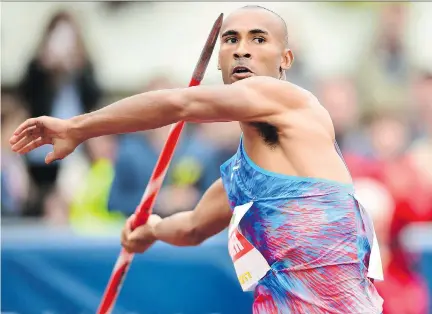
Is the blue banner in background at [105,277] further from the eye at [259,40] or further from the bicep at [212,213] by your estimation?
the eye at [259,40]

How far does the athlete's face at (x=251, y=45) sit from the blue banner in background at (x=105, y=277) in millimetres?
3034

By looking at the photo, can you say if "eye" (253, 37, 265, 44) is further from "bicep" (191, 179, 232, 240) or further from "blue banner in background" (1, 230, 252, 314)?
"blue banner in background" (1, 230, 252, 314)

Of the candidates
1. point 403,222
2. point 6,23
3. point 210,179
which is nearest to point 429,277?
point 403,222

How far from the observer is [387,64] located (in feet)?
36.1

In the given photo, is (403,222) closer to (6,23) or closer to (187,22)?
(187,22)

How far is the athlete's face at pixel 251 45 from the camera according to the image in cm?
492

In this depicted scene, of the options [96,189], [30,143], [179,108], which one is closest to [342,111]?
[96,189]

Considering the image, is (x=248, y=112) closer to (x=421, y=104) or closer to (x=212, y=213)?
(x=212, y=213)

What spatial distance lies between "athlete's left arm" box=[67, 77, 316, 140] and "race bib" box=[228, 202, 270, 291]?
484 millimetres

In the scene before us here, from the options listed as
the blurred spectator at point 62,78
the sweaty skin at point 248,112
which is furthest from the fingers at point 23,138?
the blurred spectator at point 62,78

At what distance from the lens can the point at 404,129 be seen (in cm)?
1059

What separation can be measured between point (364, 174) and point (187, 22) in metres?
4.12

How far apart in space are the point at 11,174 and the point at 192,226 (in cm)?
448

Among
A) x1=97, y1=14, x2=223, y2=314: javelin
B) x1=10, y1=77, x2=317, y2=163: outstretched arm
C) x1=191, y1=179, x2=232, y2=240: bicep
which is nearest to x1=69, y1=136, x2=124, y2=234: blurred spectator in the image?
x1=97, y1=14, x2=223, y2=314: javelin
